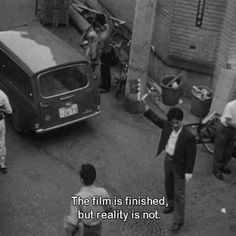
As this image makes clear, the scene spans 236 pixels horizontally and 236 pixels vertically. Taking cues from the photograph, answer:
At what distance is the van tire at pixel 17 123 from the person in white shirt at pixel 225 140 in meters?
3.96

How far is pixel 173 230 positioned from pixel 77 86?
3.79 meters

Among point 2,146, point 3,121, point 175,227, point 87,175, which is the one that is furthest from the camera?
point 2,146

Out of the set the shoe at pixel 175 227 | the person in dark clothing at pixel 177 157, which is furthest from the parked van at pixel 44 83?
the shoe at pixel 175 227

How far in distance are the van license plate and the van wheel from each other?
0.89 metres

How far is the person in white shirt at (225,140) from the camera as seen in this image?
31.3 ft

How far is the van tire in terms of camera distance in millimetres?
10883

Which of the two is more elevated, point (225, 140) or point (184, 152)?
point (184, 152)

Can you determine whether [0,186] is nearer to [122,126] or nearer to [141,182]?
[141,182]

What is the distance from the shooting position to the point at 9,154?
10508mm

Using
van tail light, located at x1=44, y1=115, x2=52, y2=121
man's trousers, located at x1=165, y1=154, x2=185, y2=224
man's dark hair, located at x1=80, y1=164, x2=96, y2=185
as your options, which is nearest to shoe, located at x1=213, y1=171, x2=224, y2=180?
man's trousers, located at x1=165, y1=154, x2=185, y2=224

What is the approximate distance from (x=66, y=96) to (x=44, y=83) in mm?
514

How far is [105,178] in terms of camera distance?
393 inches

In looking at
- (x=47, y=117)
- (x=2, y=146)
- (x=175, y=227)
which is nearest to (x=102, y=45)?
(x=47, y=117)

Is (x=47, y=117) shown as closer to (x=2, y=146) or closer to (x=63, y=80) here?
(x=63, y=80)
